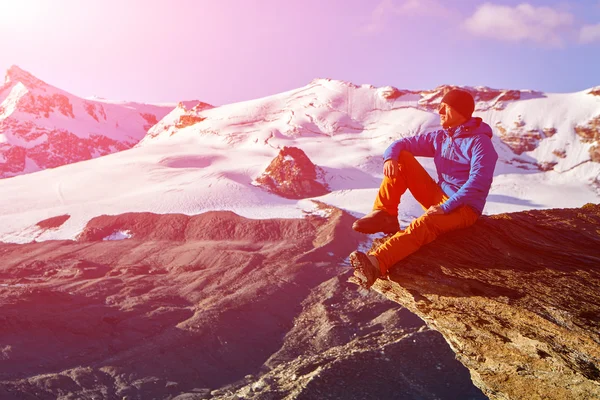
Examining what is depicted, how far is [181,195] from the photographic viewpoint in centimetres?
3897

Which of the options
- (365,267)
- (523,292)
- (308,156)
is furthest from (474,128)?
(308,156)

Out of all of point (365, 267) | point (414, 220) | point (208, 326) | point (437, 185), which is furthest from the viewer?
point (208, 326)

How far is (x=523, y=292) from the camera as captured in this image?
4.90m

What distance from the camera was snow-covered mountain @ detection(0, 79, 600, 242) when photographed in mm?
38219

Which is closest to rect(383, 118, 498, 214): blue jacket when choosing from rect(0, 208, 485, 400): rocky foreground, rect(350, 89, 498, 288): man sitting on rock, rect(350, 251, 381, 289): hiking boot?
rect(350, 89, 498, 288): man sitting on rock

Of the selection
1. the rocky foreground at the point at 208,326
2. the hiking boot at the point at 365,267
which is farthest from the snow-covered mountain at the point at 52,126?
the hiking boot at the point at 365,267

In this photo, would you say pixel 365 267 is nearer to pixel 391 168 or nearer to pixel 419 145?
pixel 391 168

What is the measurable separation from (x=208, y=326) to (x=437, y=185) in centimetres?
1747

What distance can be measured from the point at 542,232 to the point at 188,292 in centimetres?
2132

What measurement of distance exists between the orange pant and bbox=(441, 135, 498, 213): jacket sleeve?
221 millimetres

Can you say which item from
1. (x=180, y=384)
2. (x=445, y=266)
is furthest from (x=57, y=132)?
(x=445, y=266)

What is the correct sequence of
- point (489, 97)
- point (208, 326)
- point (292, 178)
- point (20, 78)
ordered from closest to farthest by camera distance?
point (208, 326) → point (292, 178) → point (489, 97) → point (20, 78)

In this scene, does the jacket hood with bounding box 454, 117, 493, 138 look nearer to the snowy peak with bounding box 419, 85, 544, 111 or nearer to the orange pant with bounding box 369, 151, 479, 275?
the orange pant with bounding box 369, 151, 479, 275

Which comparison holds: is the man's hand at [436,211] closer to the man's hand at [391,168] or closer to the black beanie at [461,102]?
the man's hand at [391,168]
